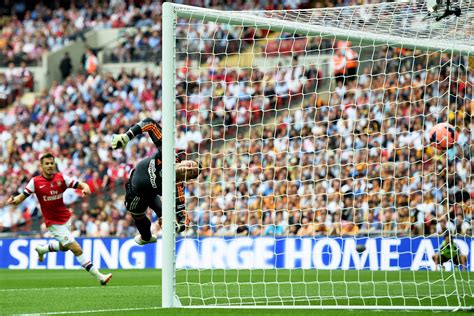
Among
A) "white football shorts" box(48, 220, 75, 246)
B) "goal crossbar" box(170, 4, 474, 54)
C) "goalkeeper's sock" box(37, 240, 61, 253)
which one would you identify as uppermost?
"goal crossbar" box(170, 4, 474, 54)

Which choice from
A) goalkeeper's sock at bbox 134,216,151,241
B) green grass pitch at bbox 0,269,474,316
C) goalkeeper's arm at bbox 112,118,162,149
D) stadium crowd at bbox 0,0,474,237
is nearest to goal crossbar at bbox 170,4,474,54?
goalkeeper's arm at bbox 112,118,162,149

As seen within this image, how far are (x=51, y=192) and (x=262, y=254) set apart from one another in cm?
638

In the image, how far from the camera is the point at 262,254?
19734 mm

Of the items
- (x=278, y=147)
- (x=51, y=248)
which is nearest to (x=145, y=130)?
(x=51, y=248)

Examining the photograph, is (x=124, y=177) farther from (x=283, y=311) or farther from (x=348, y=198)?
(x=283, y=311)

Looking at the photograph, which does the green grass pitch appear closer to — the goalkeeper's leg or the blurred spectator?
the goalkeeper's leg

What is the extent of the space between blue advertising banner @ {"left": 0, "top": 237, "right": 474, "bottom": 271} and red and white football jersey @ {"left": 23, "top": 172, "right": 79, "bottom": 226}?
12.3 feet

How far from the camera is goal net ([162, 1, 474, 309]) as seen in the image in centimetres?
1101

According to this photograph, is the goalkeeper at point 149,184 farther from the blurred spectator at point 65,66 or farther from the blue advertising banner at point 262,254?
the blurred spectator at point 65,66

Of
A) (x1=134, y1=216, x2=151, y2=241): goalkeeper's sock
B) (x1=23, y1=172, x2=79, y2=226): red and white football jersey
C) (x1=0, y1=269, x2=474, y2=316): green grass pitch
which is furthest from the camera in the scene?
(x1=23, y1=172, x2=79, y2=226): red and white football jersey

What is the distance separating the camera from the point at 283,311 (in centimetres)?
970

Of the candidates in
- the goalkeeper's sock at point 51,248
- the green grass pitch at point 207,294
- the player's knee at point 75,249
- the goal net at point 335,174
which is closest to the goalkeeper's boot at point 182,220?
the goal net at point 335,174

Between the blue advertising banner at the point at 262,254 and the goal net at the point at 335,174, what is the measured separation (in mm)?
43

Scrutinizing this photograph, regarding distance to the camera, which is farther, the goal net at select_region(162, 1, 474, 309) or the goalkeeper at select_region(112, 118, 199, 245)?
the goalkeeper at select_region(112, 118, 199, 245)
